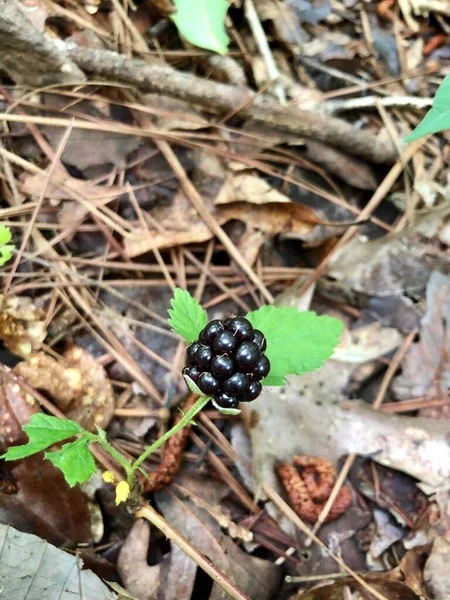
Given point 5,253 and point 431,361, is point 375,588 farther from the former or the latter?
point 5,253

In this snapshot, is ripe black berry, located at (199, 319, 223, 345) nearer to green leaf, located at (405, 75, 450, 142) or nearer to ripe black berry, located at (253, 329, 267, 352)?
ripe black berry, located at (253, 329, 267, 352)

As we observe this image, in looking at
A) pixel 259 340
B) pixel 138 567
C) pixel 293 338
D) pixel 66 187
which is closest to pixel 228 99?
pixel 66 187

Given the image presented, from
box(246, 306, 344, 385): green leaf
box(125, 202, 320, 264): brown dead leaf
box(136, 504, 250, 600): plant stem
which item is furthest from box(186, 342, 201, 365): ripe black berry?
→ box(125, 202, 320, 264): brown dead leaf

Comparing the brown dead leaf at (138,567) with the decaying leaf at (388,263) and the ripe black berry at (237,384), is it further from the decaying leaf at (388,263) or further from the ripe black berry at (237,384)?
the decaying leaf at (388,263)

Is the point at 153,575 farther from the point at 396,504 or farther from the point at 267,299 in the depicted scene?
the point at 267,299

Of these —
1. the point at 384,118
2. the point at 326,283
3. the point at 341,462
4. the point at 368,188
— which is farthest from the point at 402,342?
the point at 384,118

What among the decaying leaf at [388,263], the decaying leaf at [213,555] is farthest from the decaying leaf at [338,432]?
the decaying leaf at [388,263]
